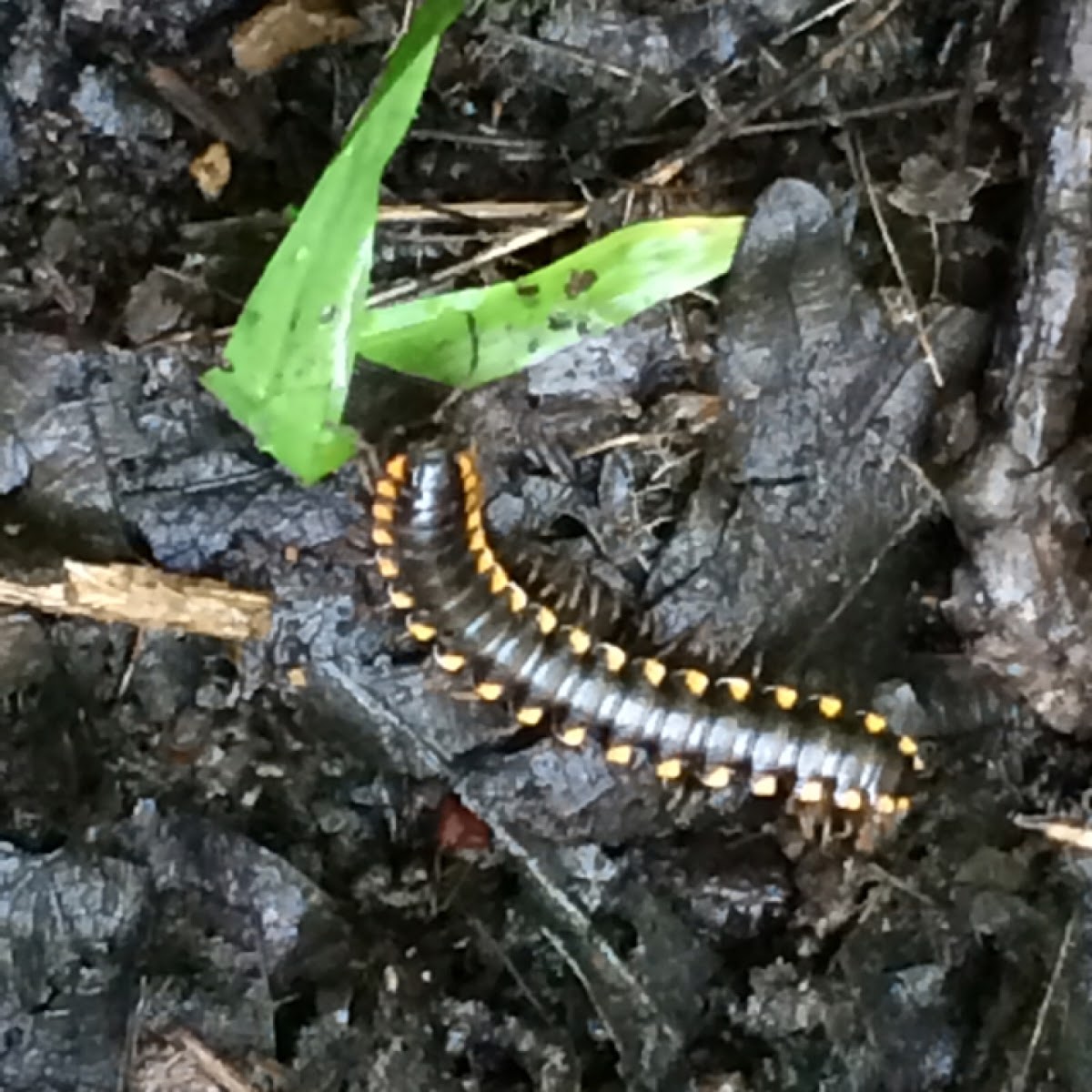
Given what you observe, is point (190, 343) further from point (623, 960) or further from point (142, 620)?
point (623, 960)

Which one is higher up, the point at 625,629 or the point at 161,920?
the point at 625,629

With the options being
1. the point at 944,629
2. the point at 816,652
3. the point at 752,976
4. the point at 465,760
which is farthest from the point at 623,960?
the point at 944,629

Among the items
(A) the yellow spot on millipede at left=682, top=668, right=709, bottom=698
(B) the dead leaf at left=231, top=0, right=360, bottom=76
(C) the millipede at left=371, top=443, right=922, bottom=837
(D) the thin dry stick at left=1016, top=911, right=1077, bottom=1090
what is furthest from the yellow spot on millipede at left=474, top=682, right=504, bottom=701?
(B) the dead leaf at left=231, top=0, right=360, bottom=76

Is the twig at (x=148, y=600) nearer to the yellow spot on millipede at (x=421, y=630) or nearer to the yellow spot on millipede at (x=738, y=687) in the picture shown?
the yellow spot on millipede at (x=421, y=630)

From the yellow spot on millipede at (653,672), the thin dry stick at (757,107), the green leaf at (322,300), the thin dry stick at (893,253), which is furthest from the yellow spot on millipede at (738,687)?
the thin dry stick at (757,107)

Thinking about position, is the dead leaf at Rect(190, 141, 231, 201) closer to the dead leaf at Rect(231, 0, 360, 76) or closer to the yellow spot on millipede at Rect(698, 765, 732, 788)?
the dead leaf at Rect(231, 0, 360, 76)

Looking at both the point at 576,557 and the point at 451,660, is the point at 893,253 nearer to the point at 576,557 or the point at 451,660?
the point at 576,557

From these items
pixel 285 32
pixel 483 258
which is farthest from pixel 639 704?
A: pixel 285 32
